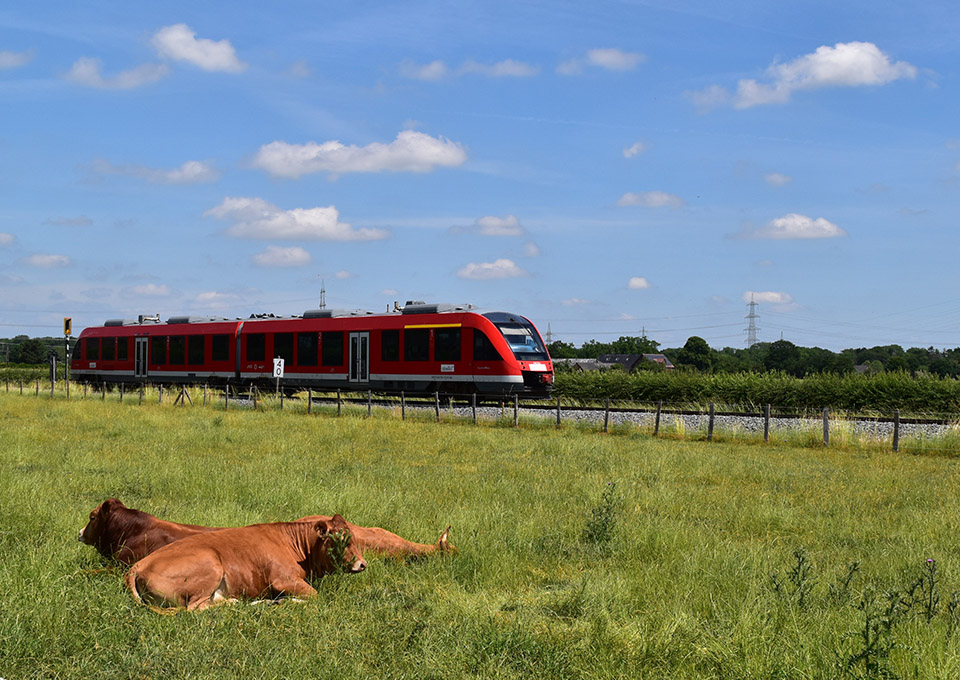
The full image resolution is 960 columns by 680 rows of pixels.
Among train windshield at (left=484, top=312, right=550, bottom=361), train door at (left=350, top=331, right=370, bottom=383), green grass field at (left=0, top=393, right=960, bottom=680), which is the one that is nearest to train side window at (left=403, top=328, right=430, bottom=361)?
train door at (left=350, top=331, right=370, bottom=383)

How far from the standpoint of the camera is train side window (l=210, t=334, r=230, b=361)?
35.9 meters

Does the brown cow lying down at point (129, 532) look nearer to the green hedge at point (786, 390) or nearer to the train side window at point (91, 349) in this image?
the green hedge at point (786, 390)

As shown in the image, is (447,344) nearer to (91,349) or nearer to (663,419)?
(663,419)

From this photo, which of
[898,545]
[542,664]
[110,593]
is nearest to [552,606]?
[542,664]

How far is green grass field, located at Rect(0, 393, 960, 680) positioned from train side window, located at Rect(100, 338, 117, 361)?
97.3ft

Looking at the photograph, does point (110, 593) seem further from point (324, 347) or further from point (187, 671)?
point (324, 347)

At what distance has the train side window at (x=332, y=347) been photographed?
3186 cm

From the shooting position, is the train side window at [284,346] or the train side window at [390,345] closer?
the train side window at [390,345]

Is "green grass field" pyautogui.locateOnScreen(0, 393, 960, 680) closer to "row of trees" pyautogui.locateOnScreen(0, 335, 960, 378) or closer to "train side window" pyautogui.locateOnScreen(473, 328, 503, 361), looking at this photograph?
"train side window" pyautogui.locateOnScreen(473, 328, 503, 361)

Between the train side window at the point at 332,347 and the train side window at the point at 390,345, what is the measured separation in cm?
221

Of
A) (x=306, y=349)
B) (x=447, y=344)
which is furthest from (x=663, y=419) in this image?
(x=306, y=349)

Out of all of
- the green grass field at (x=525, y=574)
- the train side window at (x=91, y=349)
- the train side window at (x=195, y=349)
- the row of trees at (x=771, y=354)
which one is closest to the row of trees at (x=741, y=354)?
the row of trees at (x=771, y=354)

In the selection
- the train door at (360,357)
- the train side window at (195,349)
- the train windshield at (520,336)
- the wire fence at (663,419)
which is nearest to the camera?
the wire fence at (663,419)

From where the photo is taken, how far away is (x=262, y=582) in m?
5.45
